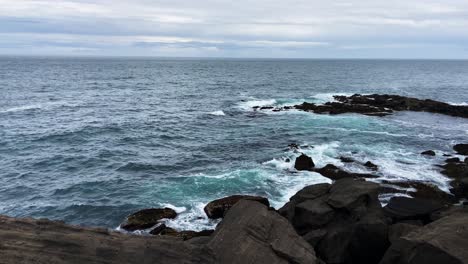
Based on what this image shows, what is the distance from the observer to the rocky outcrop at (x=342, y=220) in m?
14.3

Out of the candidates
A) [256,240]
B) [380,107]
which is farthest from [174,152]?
[380,107]

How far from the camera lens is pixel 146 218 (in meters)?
22.0

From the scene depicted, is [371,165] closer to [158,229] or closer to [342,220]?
[342,220]

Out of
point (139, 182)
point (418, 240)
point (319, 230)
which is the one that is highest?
point (418, 240)

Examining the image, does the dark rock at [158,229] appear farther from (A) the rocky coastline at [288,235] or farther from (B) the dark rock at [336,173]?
(B) the dark rock at [336,173]

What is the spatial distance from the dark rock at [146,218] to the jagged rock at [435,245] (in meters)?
13.5

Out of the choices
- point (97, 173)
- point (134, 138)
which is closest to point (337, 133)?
point (134, 138)

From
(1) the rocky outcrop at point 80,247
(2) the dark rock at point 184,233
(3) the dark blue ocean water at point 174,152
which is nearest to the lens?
(1) the rocky outcrop at point 80,247

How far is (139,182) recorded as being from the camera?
28.9m

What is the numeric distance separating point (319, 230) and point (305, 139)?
80.6ft

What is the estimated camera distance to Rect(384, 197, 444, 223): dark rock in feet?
58.0

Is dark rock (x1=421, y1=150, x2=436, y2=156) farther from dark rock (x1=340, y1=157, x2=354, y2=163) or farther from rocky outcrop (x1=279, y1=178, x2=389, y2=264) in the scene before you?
rocky outcrop (x1=279, y1=178, x2=389, y2=264)

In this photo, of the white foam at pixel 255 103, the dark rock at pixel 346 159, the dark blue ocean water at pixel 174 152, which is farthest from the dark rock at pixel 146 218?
the white foam at pixel 255 103

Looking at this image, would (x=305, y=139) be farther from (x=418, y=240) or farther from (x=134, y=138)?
(x=418, y=240)
